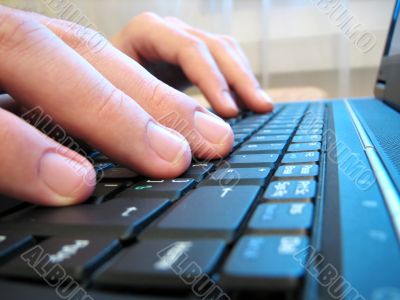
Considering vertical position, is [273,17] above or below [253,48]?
above

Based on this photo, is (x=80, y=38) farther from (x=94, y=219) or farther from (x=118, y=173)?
(x=94, y=219)

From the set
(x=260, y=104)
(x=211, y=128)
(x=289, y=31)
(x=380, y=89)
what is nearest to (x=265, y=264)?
(x=211, y=128)

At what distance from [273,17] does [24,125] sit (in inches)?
58.3

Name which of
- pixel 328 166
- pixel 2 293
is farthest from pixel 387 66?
pixel 2 293

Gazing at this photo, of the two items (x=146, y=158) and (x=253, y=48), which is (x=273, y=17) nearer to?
(x=253, y=48)

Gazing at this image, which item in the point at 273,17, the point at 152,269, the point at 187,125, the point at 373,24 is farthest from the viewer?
the point at 273,17

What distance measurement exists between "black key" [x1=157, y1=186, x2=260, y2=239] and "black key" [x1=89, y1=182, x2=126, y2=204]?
65 mm

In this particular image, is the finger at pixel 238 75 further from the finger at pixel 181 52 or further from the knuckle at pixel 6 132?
the knuckle at pixel 6 132

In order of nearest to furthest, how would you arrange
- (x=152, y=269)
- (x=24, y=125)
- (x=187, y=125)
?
(x=152, y=269)
(x=24, y=125)
(x=187, y=125)

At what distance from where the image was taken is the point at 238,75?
2.82 feet

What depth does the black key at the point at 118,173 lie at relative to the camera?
14.0 inches

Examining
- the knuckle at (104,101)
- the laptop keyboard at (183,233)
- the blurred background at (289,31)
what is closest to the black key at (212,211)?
the laptop keyboard at (183,233)

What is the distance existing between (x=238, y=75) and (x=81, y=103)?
22.5 inches

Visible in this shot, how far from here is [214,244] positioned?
192mm
